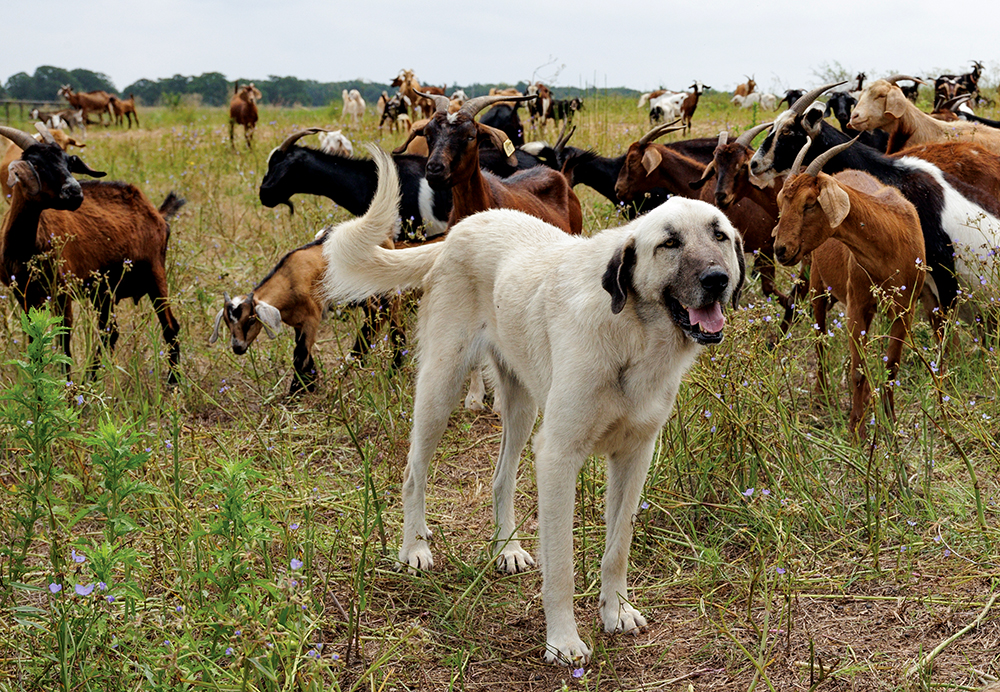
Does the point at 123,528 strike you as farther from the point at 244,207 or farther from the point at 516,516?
the point at 244,207

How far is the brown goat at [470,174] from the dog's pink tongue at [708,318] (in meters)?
3.43

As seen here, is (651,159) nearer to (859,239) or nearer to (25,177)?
(859,239)

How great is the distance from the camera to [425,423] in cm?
358

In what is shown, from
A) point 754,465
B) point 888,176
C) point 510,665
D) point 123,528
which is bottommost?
point 510,665

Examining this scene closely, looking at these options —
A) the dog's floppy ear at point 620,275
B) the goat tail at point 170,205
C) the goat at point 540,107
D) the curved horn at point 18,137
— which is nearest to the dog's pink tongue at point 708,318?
the dog's floppy ear at point 620,275

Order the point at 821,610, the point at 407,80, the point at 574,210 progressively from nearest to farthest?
the point at 821,610 < the point at 574,210 < the point at 407,80

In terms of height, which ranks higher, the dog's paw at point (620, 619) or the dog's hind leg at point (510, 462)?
the dog's hind leg at point (510, 462)

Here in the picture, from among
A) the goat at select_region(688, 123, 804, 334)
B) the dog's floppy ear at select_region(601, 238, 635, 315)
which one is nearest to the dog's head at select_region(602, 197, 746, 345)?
the dog's floppy ear at select_region(601, 238, 635, 315)

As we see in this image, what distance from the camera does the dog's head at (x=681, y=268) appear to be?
104 inches

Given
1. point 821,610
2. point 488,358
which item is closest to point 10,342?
point 488,358

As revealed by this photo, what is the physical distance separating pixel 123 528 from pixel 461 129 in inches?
167

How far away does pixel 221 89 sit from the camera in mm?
65500

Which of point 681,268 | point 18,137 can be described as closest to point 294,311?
point 18,137

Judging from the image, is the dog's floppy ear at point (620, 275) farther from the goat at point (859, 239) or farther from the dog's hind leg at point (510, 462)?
the goat at point (859, 239)
